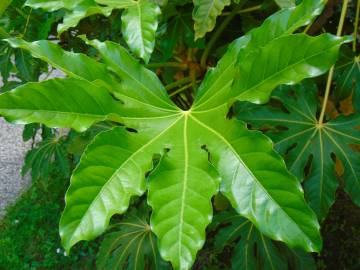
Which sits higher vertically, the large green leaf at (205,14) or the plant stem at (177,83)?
the large green leaf at (205,14)

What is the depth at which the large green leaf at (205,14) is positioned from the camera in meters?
1.01

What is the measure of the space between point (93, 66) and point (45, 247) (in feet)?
7.08

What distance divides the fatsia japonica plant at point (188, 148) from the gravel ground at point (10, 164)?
2.72m

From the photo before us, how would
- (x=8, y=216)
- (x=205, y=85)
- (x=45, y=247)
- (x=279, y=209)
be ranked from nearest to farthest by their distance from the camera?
(x=279, y=209)
(x=205, y=85)
(x=45, y=247)
(x=8, y=216)

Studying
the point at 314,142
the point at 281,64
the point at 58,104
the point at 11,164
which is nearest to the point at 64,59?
the point at 58,104

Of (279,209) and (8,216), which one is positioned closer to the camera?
(279,209)

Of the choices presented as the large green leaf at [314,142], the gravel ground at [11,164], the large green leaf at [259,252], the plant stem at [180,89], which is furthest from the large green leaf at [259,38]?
the gravel ground at [11,164]

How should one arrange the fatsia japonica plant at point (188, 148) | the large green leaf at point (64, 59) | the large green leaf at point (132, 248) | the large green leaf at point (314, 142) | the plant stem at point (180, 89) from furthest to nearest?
the large green leaf at point (132, 248) → the plant stem at point (180, 89) → the large green leaf at point (314, 142) → the large green leaf at point (64, 59) → the fatsia japonica plant at point (188, 148)

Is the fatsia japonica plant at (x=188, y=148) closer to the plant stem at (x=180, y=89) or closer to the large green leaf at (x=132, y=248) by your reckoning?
the plant stem at (x=180, y=89)

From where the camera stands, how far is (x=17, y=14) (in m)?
1.60

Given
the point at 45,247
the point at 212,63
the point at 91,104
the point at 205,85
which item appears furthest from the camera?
the point at 45,247

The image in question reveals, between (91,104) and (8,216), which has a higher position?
(91,104)

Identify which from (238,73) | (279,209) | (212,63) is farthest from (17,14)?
(279,209)

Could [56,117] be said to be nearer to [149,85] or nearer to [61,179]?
[149,85]
